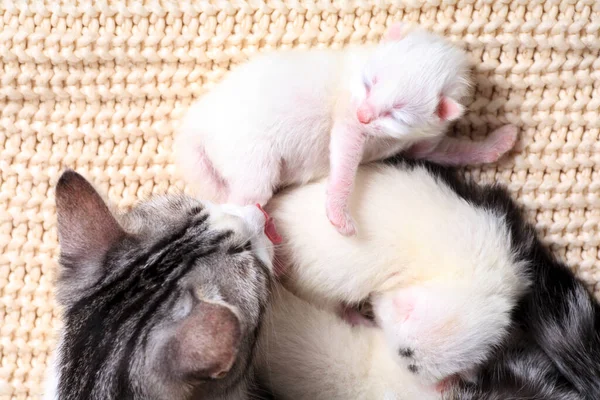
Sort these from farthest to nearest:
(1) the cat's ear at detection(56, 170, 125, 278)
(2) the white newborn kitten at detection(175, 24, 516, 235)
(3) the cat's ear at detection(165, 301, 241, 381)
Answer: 1. (2) the white newborn kitten at detection(175, 24, 516, 235)
2. (1) the cat's ear at detection(56, 170, 125, 278)
3. (3) the cat's ear at detection(165, 301, 241, 381)

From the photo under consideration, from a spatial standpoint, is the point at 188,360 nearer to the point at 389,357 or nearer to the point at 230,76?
the point at 389,357

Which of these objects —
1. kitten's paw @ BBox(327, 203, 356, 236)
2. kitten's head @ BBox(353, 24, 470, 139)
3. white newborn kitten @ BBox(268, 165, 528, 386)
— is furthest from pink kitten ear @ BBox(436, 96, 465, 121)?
kitten's paw @ BBox(327, 203, 356, 236)

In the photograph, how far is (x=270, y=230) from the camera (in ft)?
3.55

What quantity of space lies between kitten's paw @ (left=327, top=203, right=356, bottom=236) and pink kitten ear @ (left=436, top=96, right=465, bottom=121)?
0.25 m

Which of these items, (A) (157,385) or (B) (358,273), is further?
(B) (358,273)

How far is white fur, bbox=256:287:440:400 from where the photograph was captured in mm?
1099

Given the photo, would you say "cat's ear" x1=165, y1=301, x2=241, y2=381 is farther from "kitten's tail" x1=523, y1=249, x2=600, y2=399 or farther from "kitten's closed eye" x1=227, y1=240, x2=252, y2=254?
"kitten's tail" x1=523, y1=249, x2=600, y2=399

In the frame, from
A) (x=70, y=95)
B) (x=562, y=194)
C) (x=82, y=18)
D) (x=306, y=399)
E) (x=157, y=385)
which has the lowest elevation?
(x=306, y=399)

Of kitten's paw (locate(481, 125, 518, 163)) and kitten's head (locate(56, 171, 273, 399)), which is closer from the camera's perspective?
kitten's head (locate(56, 171, 273, 399))

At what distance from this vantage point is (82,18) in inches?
49.8

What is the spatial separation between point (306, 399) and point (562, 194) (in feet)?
2.08

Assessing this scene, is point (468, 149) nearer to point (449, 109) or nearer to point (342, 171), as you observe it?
point (449, 109)

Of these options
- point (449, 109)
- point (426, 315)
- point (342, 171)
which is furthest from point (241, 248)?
point (449, 109)

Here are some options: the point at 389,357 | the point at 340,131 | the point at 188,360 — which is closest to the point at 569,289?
the point at 389,357
